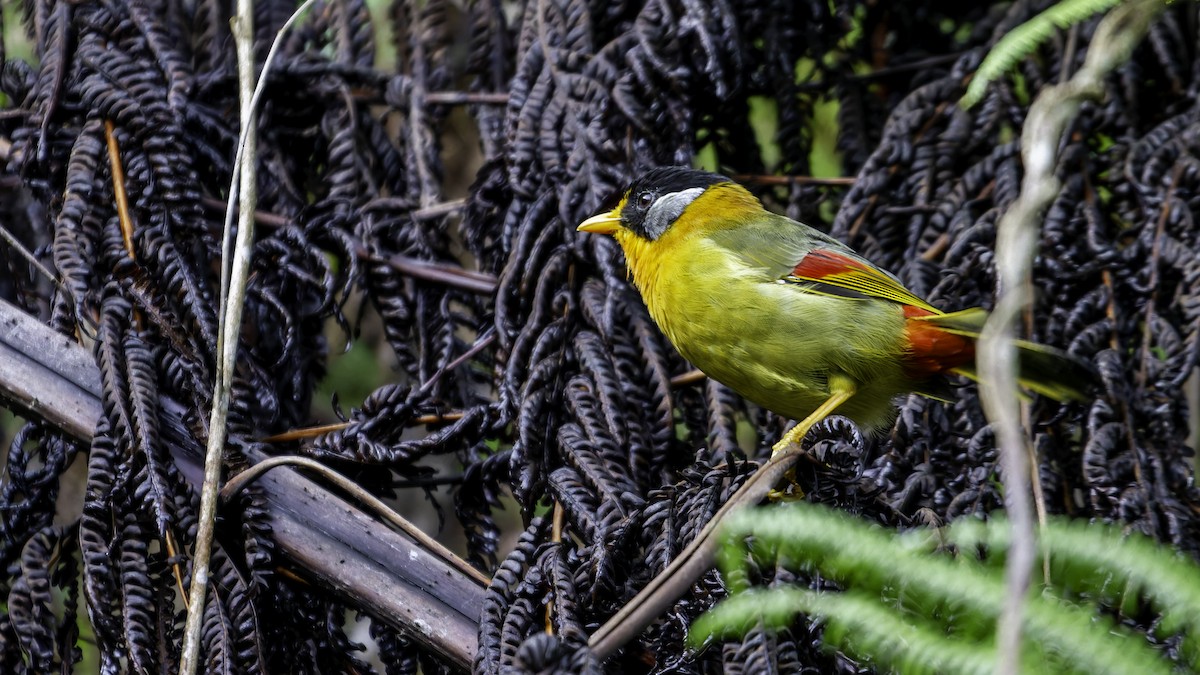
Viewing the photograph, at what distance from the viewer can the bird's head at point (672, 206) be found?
2.93 meters

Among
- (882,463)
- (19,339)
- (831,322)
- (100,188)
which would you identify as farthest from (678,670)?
(100,188)

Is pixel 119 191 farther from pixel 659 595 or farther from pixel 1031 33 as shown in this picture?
pixel 1031 33

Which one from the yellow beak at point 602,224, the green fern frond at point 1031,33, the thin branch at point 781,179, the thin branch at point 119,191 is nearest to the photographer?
the green fern frond at point 1031,33

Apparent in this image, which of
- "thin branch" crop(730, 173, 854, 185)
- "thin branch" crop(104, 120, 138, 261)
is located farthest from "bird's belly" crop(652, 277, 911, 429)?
"thin branch" crop(104, 120, 138, 261)

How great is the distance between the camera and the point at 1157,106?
310 centimetres

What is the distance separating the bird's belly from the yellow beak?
0.91 feet

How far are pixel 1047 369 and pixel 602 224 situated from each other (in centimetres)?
119

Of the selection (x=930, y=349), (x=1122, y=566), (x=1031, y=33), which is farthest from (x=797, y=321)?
(x=1122, y=566)

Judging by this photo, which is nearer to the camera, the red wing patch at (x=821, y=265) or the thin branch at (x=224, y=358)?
the thin branch at (x=224, y=358)

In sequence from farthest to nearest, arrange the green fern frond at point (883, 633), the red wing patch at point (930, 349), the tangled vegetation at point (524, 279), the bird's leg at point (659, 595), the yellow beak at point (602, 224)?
the yellow beak at point (602, 224)
the red wing patch at point (930, 349)
the tangled vegetation at point (524, 279)
the bird's leg at point (659, 595)
the green fern frond at point (883, 633)

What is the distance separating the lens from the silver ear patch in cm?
306

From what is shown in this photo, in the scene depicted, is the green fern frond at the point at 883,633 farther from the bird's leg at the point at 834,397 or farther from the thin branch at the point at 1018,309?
the bird's leg at the point at 834,397

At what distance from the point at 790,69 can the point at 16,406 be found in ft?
7.69

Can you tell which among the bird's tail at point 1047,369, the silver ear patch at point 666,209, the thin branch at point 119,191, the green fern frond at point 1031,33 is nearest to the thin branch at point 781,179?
the silver ear patch at point 666,209
